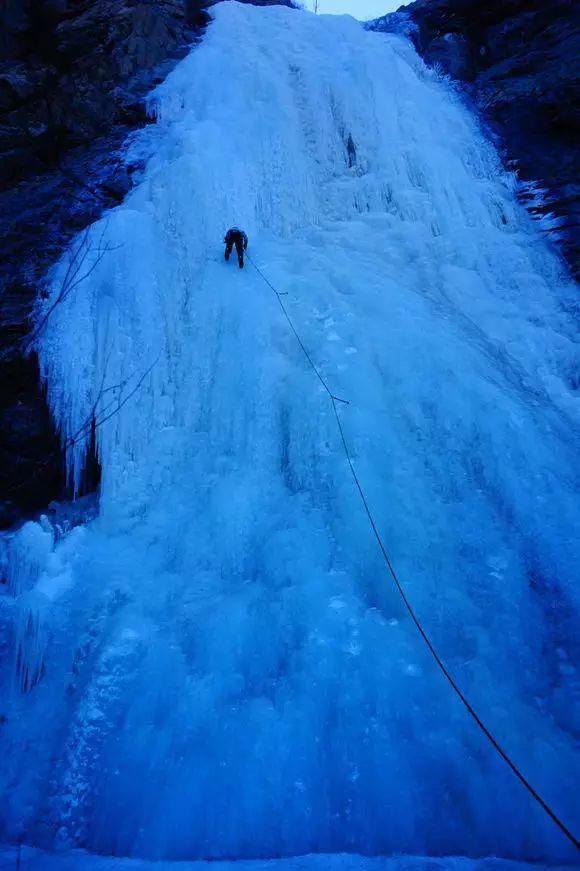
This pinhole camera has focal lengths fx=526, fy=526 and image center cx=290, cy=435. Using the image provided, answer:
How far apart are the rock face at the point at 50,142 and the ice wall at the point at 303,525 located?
372mm

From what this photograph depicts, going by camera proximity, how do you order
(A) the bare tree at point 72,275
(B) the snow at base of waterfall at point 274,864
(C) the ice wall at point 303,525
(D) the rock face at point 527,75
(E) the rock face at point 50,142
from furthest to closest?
(D) the rock face at point 527,75 → (A) the bare tree at point 72,275 → (E) the rock face at point 50,142 → (C) the ice wall at point 303,525 → (B) the snow at base of waterfall at point 274,864

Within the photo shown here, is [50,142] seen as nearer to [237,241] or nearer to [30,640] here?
[237,241]

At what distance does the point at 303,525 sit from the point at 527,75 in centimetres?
851

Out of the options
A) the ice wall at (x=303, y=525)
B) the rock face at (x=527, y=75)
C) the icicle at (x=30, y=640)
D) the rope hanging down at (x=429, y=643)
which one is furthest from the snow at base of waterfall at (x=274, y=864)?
the rock face at (x=527, y=75)

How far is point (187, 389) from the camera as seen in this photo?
5285 mm

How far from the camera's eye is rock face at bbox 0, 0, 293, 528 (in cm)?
514

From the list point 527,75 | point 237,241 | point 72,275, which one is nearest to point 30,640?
point 72,275

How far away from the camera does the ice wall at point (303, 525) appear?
3.08 meters

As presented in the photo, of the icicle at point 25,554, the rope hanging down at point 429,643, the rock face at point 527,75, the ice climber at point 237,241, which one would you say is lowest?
the icicle at point 25,554

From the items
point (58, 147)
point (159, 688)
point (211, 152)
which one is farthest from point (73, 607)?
point (58, 147)

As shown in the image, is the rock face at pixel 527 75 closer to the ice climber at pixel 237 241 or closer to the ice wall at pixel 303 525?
the ice wall at pixel 303 525

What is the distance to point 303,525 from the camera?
4.32 m

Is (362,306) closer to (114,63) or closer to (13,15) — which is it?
(114,63)

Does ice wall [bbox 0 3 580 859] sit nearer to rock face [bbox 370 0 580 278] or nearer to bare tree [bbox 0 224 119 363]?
bare tree [bbox 0 224 119 363]
